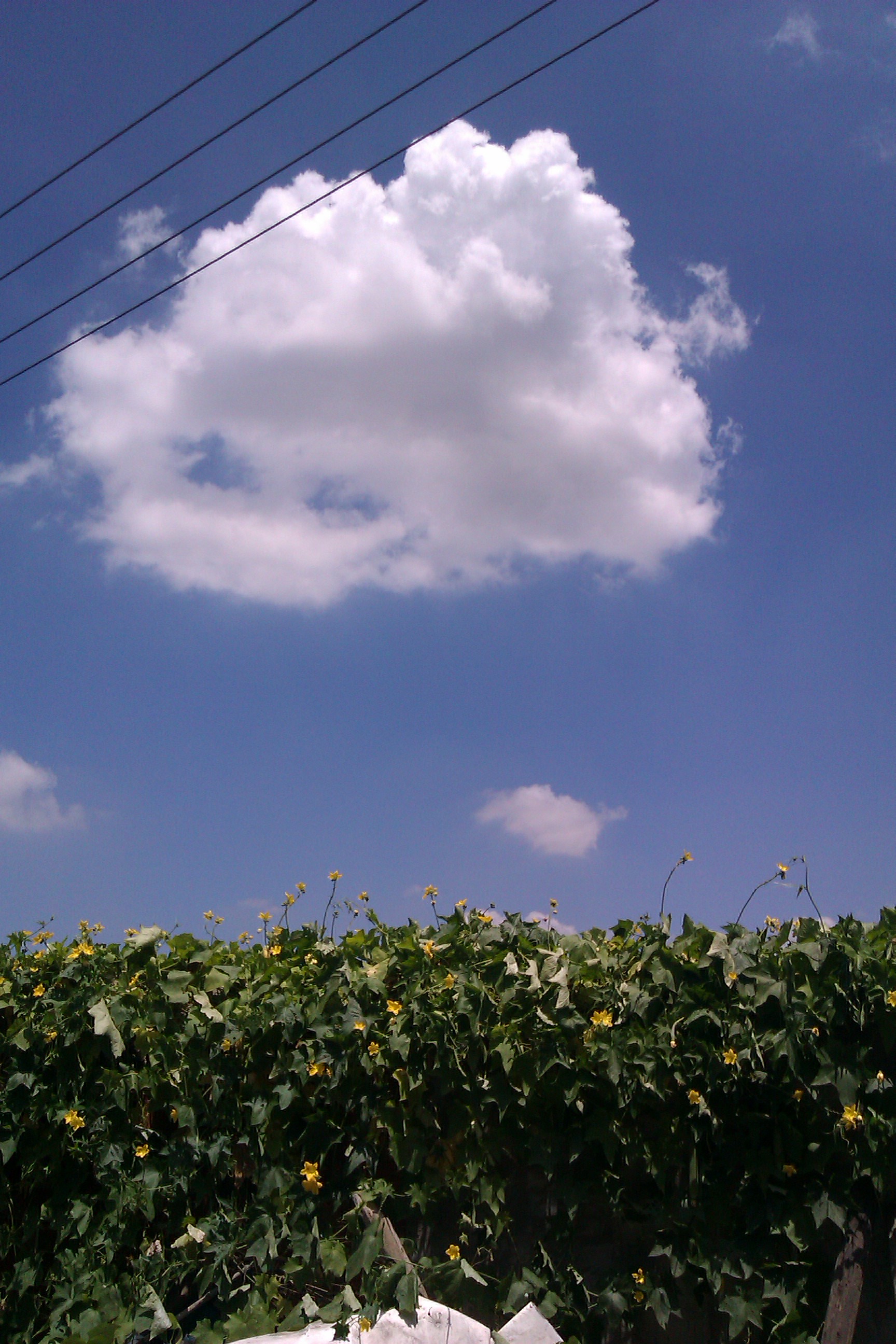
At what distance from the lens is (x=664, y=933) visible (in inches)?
140

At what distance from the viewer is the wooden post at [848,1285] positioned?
321 centimetres

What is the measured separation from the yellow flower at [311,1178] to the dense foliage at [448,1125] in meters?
0.09

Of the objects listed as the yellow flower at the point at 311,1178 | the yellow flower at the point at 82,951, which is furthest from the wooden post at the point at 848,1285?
the yellow flower at the point at 82,951

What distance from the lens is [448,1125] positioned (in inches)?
141

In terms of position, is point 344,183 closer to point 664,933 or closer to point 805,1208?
point 664,933

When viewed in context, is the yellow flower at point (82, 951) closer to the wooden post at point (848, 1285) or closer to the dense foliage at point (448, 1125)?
the dense foliage at point (448, 1125)

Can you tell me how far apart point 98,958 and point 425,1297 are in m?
1.90

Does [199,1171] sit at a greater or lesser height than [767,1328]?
greater

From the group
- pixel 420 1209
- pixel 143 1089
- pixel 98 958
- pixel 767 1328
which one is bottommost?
pixel 767 1328

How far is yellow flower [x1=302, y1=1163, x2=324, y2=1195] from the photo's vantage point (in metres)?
3.57

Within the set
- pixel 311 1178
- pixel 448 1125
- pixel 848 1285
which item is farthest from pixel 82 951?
pixel 848 1285

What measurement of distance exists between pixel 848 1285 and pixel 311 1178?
1.91 meters

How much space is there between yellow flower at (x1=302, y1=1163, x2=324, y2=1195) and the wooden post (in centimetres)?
183

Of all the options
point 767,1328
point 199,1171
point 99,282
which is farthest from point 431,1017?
point 99,282
